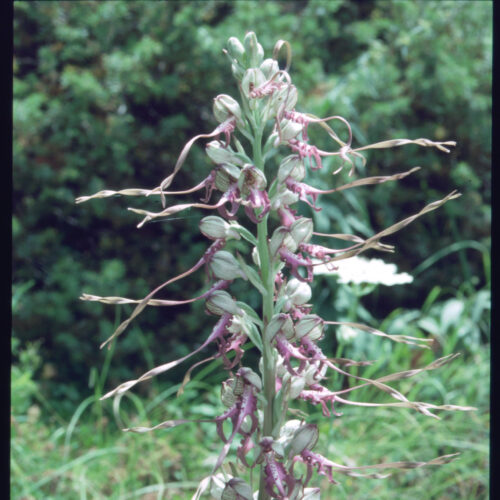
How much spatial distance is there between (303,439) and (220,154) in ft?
1.33

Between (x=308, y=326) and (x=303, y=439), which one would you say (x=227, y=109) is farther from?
(x=303, y=439)

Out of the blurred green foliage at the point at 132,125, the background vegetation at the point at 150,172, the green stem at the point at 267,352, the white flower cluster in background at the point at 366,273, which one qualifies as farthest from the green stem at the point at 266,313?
the blurred green foliage at the point at 132,125

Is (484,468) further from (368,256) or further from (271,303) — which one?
(271,303)

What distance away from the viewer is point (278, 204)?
854 mm

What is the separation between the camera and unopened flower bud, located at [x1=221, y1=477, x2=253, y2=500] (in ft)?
2.79

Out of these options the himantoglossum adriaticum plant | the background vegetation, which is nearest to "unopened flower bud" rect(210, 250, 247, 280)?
the himantoglossum adriaticum plant

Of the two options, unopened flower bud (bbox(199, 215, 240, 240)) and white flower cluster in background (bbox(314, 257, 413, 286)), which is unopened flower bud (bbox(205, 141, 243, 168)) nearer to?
unopened flower bud (bbox(199, 215, 240, 240))

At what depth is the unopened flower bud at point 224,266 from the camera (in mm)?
843

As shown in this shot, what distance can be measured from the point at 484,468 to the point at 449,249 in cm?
123

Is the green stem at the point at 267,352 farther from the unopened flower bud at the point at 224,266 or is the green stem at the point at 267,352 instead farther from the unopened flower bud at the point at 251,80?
the unopened flower bud at the point at 251,80

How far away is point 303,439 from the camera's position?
0.85m

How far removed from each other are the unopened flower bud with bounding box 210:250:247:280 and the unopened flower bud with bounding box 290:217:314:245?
0.29ft

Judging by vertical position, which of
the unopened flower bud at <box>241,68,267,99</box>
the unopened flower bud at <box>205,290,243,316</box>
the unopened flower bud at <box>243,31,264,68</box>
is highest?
the unopened flower bud at <box>243,31,264,68</box>

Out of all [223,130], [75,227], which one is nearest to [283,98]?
[223,130]
